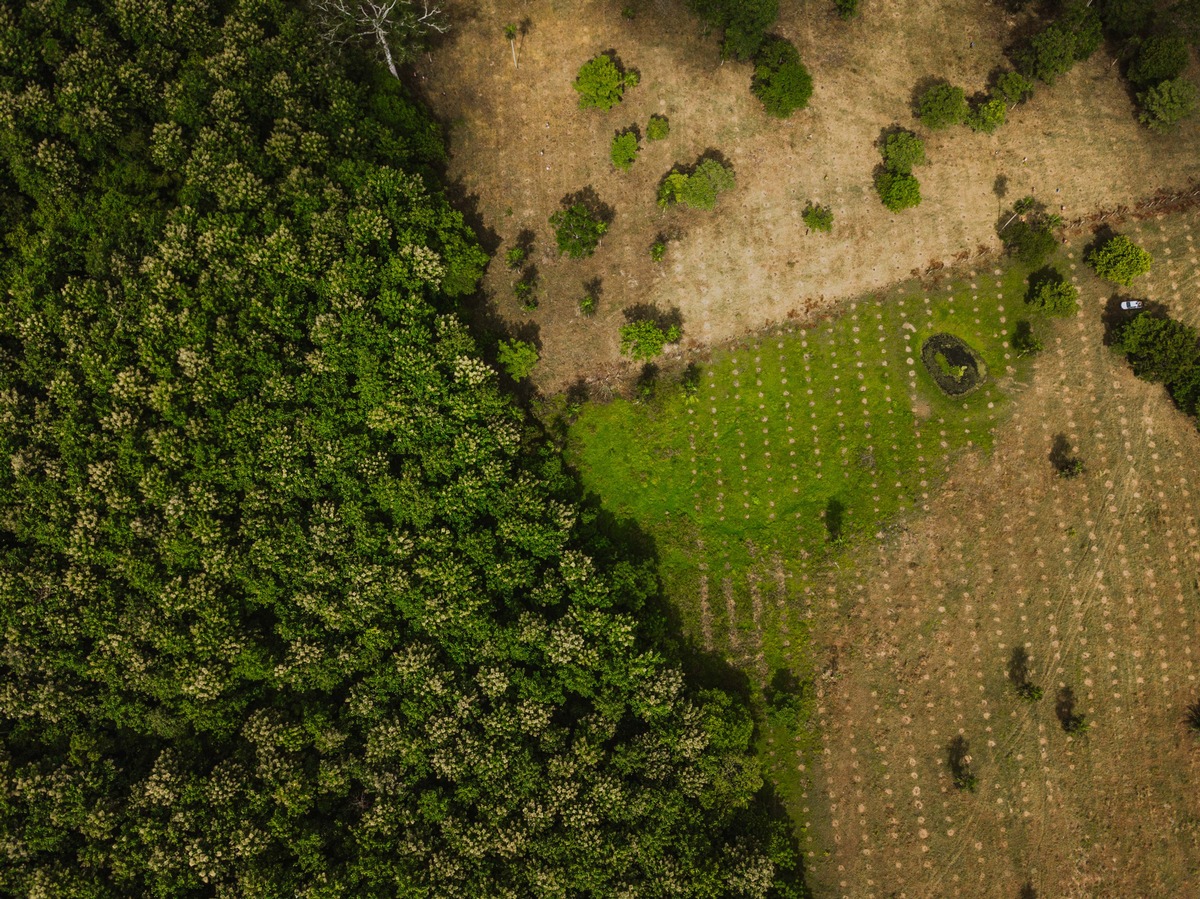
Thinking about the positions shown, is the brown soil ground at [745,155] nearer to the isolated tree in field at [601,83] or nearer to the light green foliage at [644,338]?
the light green foliage at [644,338]

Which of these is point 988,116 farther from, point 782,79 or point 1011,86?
point 782,79

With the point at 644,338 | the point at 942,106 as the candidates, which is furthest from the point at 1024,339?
the point at 644,338

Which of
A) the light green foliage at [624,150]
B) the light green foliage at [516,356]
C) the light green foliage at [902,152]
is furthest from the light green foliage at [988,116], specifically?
the light green foliage at [516,356]

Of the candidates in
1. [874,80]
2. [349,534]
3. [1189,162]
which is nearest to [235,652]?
[349,534]

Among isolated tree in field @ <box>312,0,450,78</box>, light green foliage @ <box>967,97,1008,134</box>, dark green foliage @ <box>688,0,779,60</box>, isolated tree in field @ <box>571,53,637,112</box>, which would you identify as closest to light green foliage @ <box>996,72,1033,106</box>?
light green foliage @ <box>967,97,1008,134</box>

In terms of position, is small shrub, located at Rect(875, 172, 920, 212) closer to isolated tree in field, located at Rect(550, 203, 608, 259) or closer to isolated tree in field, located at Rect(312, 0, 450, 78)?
isolated tree in field, located at Rect(550, 203, 608, 259)

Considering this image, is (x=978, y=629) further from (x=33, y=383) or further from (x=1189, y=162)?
(x=33, y=383)
